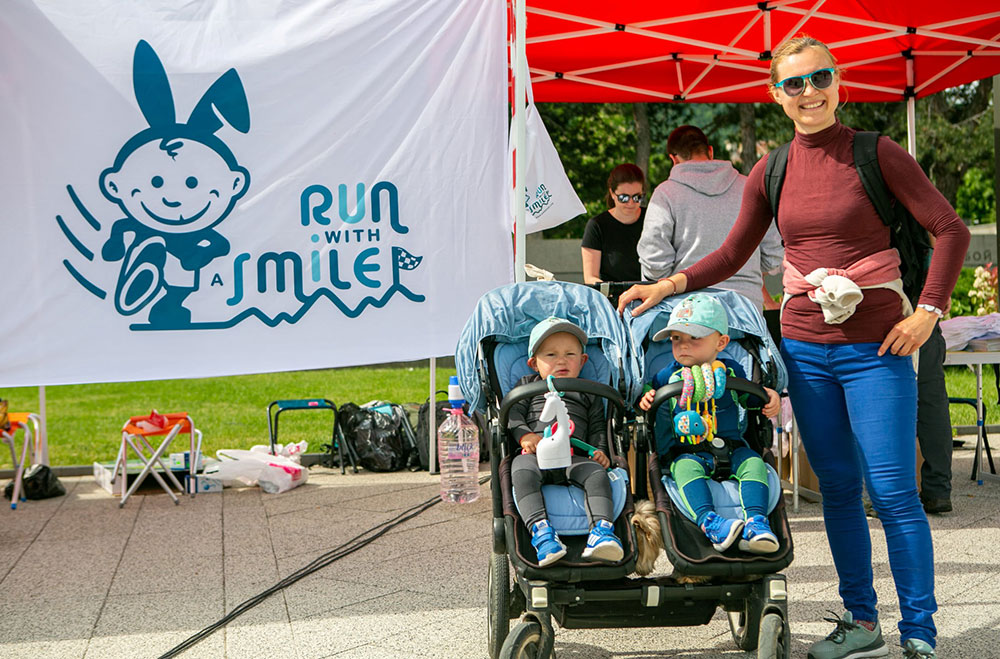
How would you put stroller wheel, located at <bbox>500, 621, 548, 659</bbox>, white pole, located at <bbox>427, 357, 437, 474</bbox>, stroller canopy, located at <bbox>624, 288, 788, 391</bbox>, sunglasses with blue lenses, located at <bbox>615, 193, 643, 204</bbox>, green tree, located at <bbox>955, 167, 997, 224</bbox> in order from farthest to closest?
green tree, located at <bbox>955, 167, 997, 224</bbox>
white pole, located at <bbox>427, 357, 437, 474</bbox>
sunglasses with blue lenses, located at <bbox>615, 193, 643, 204</bbox>
stroller canopy, located at <bbox>624, 288, 788, 391</bbox>
stroller wheel, located at <bbox>500, 621, 548, 659</bbox>

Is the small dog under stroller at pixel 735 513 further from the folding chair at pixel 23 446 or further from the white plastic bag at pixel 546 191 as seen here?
the folding chair at pixel 23 446

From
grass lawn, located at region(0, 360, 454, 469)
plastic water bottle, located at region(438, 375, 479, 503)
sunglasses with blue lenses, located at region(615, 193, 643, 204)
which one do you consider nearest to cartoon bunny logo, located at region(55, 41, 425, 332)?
sunglasses with blue lenses, located at region(615, 193, 643, 204)

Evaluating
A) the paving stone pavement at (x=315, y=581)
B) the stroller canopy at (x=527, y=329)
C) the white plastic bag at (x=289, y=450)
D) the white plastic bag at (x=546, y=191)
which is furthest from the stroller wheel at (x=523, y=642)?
the white plastic bag at (x=289, y=450)

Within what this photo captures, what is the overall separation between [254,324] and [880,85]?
591cm

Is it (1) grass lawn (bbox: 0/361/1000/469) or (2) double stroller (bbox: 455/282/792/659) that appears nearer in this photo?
(2) double stroller (bbox: 455/282/792/659)

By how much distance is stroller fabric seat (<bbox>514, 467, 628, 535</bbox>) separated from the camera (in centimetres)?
331

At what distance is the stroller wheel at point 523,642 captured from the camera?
3.13 m

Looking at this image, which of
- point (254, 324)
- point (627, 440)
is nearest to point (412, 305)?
point (254, 324)

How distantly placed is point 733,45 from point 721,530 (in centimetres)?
557

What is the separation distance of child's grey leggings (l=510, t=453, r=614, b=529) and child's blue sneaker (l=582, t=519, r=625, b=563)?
84 millimetres

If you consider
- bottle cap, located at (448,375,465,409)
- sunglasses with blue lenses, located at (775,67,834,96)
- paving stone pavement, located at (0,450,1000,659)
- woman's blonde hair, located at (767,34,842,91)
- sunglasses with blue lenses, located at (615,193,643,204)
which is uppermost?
woman's blonde hair, located at (767,34,842,91)

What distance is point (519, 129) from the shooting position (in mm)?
5172

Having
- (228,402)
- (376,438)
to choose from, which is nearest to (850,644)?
(376,438)

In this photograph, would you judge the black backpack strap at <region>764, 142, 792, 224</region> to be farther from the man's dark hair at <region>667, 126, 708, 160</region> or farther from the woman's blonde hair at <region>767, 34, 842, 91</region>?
the man's dark hair at <region>667, 126, 708, 160</region>
